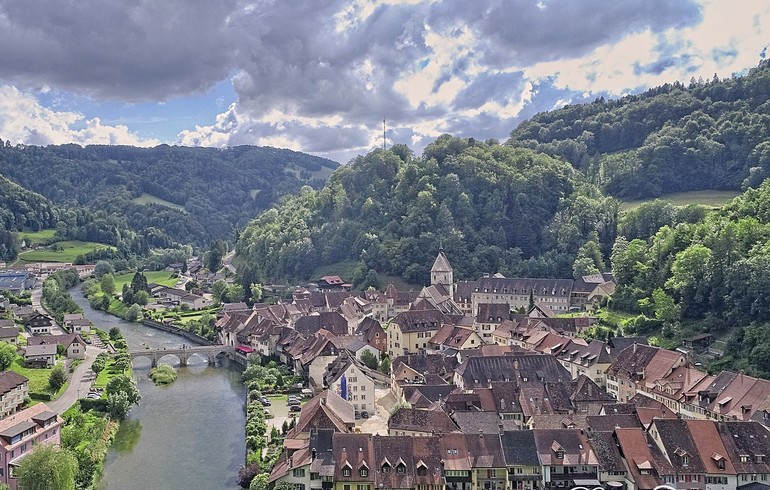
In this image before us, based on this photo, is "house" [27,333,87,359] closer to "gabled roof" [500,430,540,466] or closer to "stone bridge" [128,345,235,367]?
"stone bridge" [128,345,235,367]

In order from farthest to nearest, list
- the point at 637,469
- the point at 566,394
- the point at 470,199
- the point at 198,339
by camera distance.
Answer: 1. the point at 470,199
2. the point at 198,339
3. the point at 566,394
4. the point at 637,469

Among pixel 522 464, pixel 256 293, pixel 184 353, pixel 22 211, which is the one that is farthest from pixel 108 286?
pixel 522 464

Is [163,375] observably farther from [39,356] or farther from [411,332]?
[411,332]

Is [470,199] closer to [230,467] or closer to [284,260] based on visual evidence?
[284,260]

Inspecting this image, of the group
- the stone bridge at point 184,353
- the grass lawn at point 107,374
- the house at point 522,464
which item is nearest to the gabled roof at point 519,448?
the house at point 522,464

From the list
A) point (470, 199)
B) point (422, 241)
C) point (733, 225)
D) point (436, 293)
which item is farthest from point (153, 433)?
point (470, 199)

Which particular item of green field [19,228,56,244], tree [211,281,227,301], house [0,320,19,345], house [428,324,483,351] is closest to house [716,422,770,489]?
house [428,324,483,351]
